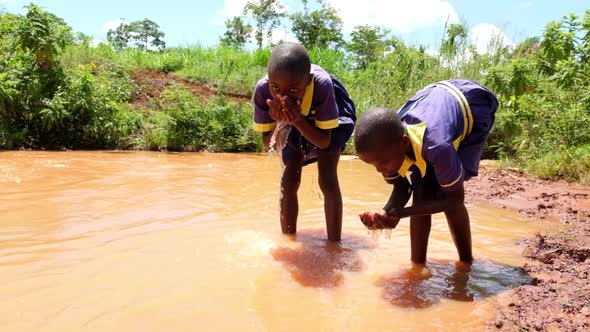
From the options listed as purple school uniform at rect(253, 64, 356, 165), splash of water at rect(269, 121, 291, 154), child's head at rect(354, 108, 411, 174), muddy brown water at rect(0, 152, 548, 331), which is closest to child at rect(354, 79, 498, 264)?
child's head at rect(354, 108, 411, 174)

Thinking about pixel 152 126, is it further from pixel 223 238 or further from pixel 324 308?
pixel 324 308

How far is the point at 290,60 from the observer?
256 cm

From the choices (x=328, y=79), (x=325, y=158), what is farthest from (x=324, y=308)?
(x=328, y=79)

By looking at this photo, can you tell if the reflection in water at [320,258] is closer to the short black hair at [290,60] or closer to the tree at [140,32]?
the short black hair at [290,60]

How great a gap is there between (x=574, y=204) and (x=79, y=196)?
14.7ft

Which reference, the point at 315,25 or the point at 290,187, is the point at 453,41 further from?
the point at 315,25

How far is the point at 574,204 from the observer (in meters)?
4.43

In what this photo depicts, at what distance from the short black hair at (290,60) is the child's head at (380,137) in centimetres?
47

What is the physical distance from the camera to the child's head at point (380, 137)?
2.32 m

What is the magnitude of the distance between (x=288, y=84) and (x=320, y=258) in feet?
3.61

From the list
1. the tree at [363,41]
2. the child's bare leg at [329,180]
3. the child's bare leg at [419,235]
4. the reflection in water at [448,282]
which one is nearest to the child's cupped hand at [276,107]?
the child's bare leg at [329,180]

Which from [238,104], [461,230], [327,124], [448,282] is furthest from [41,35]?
[448,282]

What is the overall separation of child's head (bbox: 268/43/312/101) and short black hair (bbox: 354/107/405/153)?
47cm

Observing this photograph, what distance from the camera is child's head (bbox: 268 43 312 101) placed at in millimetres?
2572
